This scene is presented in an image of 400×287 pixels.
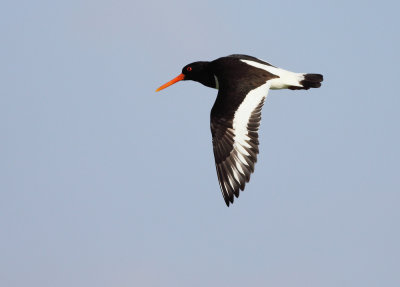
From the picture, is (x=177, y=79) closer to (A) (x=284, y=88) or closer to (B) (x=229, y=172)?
(A) (x=284, y=88)

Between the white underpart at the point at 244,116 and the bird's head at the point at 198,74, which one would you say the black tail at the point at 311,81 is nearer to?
the white underpart at the point at 244,116

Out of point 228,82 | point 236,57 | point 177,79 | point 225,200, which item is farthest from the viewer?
point 177,79

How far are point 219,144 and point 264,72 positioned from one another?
1.86 metres

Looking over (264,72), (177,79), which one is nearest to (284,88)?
(264,72)

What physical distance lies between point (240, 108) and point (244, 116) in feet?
0.61

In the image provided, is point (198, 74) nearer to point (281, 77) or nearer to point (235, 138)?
point (281, 77)

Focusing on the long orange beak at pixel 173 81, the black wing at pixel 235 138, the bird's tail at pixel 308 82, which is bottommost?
the black wing at pixel 235 138

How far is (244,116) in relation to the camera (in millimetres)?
13031

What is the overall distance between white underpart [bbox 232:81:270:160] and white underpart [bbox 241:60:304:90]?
1.82ft

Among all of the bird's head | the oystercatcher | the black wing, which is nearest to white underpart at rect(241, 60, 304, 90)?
the oystercatcher

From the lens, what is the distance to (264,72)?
1405 centimetres

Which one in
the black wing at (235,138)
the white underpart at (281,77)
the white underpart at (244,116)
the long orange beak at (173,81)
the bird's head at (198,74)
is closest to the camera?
the black wing at (235,138)

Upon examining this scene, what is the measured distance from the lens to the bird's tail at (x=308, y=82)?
14.4m

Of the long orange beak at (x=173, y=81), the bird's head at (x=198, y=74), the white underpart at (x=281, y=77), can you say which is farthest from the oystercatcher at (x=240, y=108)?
the long orange beak at (x=173, y=81)
